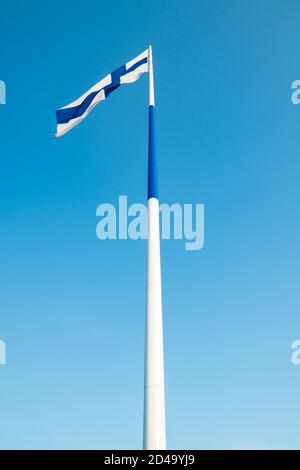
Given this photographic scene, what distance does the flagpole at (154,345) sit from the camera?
13859 mm

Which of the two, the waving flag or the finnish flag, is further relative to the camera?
the finnish flag

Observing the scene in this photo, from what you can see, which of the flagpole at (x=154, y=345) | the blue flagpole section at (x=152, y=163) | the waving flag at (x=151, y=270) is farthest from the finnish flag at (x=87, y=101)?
the flagpole at (x=154, y=345)

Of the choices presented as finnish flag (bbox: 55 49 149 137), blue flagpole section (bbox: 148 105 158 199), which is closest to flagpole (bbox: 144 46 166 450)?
blue flagpole section (bbox: 148 105 158 199)

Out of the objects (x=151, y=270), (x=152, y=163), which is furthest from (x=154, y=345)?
(x=152, y=163)

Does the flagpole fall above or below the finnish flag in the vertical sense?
below

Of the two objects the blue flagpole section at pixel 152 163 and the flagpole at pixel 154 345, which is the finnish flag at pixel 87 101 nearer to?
the blue flagpole section at pixel 152 163

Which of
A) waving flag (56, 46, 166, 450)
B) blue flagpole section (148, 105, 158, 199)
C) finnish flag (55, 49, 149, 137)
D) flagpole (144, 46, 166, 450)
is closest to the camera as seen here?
flagpole (144, 46, 166, 450)

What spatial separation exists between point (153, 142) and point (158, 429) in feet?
A: 38.4

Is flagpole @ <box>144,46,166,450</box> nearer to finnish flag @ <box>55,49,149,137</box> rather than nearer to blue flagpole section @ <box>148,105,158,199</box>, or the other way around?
blue flagpole section @ <box>148,105,158,199</box>

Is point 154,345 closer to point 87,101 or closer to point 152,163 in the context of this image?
point 152,163

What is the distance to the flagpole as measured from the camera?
45.5ft

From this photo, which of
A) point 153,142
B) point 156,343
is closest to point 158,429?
point 156,343
